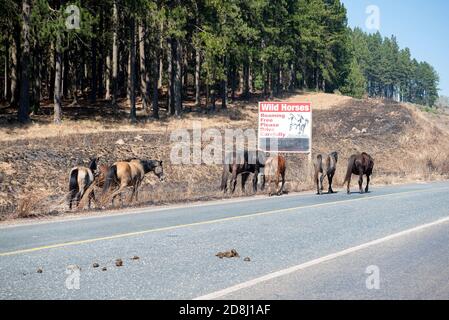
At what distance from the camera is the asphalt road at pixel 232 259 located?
20.2ft

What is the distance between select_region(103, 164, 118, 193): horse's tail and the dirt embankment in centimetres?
109

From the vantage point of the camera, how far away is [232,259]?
26.3 feet

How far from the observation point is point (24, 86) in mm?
31953

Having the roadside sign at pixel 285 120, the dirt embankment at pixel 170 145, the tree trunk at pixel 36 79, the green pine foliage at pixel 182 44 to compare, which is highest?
the green pine foliage at pixel 182 44

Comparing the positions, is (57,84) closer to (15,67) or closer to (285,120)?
(15,67)

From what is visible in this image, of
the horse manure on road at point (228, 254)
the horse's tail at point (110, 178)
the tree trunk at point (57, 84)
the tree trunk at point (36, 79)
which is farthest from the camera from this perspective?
the tree trunk at point (36, 79)

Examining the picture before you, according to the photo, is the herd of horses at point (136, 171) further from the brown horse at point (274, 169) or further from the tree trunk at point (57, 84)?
the tree trunk at point (57, 84)

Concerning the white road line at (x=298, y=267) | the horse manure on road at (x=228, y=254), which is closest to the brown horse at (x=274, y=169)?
the white road line at (x=298, y=267)

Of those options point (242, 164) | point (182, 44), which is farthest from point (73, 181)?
point (182, 44)

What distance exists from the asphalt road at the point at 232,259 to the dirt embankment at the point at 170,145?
4.30 m

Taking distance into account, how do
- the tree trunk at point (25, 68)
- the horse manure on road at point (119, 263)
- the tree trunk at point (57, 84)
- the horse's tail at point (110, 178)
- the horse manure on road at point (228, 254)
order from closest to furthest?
the horse manure on road at point (119, 263) < the horse manure on road at point (228, 254) < the horse's tail at point (110, 178) < the tree trunk at point (25, 68) < the tree trunk at point (57, 84)

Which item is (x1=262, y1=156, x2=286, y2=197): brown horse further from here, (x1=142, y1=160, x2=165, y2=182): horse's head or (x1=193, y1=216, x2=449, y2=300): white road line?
(x1=193, y1=216, x2=449, y2=300): white road line

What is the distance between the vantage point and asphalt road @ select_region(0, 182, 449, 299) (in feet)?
20.2

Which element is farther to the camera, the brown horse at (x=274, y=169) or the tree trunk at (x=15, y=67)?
the tree trunk at (x=15, y=67)
